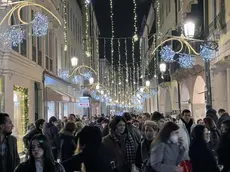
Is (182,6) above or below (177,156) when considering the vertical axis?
above

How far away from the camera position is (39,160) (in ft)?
16.2

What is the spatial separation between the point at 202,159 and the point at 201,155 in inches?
2.7

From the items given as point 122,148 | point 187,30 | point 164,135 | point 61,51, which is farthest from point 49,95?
point 164,135

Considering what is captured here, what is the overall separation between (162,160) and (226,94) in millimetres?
16348

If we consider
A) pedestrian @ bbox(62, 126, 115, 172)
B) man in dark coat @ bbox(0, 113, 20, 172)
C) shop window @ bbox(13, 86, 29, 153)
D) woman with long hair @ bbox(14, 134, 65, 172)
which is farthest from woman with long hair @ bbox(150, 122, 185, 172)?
shop window @ bbox(13, 86, 29, 153)

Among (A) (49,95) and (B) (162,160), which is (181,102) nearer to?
(A) (49,95)

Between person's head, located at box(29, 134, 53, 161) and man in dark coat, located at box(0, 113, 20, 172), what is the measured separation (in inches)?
97.6

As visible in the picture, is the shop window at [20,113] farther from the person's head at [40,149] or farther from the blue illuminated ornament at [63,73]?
the person's head at [40,149]

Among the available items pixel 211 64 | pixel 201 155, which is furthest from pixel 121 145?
pixel 211 64

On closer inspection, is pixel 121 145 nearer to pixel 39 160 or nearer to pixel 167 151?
pixel 167 151

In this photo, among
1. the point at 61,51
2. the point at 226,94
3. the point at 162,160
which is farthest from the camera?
the point at 61,51

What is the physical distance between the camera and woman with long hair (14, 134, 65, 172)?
16.1ft

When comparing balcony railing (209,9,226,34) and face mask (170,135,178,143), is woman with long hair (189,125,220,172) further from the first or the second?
balcony railing (209,9,226,34)

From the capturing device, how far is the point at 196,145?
8305mm
